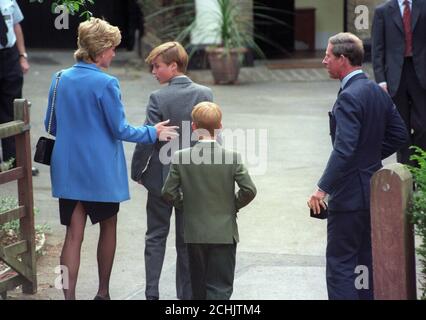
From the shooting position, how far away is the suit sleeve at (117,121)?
251 inches

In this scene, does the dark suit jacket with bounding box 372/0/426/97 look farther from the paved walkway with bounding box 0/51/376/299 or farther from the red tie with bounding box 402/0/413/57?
the paved walkway with bounding box 0/51/376/299

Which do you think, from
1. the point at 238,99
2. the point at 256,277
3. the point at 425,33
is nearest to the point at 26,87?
the point at 238,99

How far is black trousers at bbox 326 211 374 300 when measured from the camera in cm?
615

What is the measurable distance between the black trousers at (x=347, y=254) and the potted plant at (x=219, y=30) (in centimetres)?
940

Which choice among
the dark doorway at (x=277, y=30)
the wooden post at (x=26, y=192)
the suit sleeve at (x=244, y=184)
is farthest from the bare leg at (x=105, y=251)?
the dark doorway at (x=277, y=30)

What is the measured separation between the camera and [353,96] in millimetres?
6039

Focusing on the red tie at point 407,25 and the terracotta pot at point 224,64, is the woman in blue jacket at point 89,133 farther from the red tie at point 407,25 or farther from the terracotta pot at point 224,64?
the terracotta pot at point 224,64

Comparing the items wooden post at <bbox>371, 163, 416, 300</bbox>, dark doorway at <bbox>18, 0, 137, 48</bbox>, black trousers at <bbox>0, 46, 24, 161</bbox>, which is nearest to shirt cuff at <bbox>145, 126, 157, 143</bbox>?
wooden post at <bbox>371, 163, 416, 300</bbox>

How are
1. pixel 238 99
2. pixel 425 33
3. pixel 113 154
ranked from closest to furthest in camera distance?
pixel 113 154 < pixel 425 33 < pixel 238 99

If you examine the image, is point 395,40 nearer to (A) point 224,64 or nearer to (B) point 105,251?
(B) point 105,251

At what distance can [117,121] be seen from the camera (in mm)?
6379

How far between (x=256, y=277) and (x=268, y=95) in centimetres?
779

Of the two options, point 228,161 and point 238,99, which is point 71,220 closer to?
point 228,161

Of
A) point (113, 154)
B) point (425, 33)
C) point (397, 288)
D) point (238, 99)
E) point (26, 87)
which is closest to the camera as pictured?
point (397, 288)
